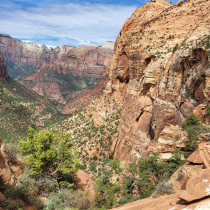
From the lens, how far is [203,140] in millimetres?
11445

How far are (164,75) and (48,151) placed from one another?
57.3 feet

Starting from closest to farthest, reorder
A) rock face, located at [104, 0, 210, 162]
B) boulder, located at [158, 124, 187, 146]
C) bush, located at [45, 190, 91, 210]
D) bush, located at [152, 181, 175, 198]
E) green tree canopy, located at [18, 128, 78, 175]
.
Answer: bush, located at [152, 181, 175, 198]
bush, located at [45, 190, 91, 210]
boulder, located at [158, 124, 187, 146]
green tree canopy, located at [18, 128, 78, 175]
rock face, located at [104, 0, 210, 162]

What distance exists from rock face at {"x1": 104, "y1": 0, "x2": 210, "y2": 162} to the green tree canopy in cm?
966

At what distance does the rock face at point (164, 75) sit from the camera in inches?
568

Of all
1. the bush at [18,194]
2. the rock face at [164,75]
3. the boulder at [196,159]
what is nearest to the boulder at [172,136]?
the rock face at [164,75]

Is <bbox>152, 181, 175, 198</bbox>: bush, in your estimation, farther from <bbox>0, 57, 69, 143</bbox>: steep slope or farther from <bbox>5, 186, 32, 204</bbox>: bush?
<bbox>0, 57, 69, 143</bbox>: steep slope

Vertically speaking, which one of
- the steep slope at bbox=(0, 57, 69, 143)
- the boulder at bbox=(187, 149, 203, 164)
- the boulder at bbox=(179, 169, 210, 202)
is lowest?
the steep slope at bbox=(0, 57, 69, 143)

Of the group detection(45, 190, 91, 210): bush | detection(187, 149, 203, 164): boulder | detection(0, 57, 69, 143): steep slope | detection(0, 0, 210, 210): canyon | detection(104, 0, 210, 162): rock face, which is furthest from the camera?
detection(0, 57, 69, 143): steep slope

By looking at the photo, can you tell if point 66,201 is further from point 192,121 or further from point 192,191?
point 192,121

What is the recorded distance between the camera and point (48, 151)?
13500mm

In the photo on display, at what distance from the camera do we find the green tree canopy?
13.6 m

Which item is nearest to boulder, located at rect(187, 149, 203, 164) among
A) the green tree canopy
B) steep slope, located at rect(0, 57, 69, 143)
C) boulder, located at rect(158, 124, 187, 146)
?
boulder, located at rect(158, 124, 187, 146)

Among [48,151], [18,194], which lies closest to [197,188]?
[18,194]

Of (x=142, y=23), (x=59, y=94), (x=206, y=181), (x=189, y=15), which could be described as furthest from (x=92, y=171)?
(x=59, y=94)
